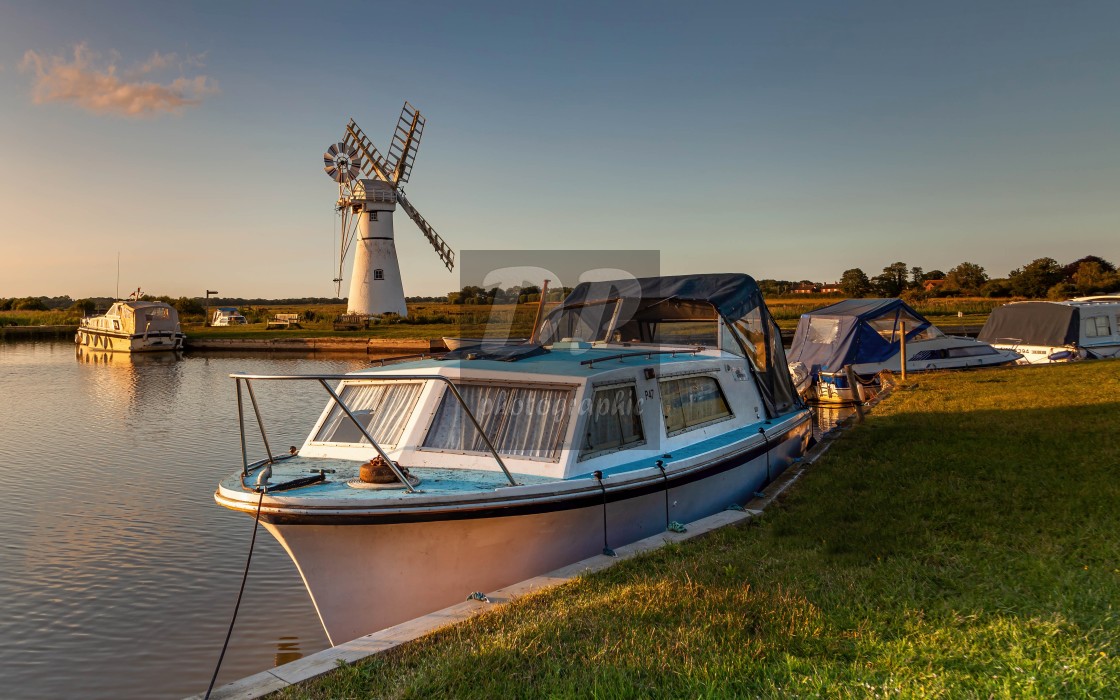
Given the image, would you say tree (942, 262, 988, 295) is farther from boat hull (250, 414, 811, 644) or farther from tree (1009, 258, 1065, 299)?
boat hull (250, 414, 811, 644)

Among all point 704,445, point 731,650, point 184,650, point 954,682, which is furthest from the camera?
point 704,445

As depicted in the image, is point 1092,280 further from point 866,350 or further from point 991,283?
point 866,350

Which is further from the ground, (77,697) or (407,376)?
(407,376)

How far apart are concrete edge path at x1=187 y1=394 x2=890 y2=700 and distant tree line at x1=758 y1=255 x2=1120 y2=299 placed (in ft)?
224

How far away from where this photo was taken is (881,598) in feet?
17.8

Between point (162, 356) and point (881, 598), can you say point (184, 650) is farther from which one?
point (162, 356)

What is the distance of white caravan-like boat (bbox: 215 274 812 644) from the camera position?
6.38 meters

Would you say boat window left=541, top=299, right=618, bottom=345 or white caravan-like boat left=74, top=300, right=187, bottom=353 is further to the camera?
white caravan-like boat left=74, top=300, right=187, bottom=353

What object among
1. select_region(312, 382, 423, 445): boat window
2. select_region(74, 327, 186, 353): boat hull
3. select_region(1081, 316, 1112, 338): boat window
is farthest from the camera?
select_region(74, 327, 186, 353): boat hull

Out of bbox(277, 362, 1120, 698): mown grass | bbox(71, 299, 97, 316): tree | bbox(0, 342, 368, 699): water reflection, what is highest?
bbox(71, 299, 97, 316): tree

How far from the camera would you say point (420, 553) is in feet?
21.2

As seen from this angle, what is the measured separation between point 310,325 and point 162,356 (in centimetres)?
1442

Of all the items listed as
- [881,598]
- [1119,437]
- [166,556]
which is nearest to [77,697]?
[166,556]

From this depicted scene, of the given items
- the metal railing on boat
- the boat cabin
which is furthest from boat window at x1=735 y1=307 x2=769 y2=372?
the metal railing on boat
